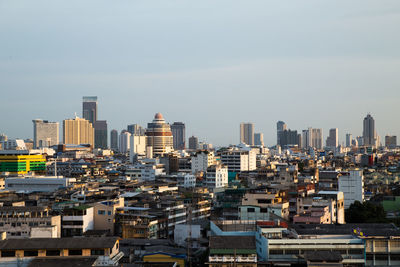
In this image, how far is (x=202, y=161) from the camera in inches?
2965

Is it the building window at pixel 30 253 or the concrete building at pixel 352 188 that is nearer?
the building window at pixel 30 253

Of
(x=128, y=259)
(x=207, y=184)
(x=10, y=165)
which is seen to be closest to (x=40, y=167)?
(x=10, y=165)

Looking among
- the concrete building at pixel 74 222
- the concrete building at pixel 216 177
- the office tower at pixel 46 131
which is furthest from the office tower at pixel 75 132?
the concrete building at pixel 74 222

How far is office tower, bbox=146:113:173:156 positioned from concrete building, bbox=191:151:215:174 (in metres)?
53.0

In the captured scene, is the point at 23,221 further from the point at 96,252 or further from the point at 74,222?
the point at 96,252

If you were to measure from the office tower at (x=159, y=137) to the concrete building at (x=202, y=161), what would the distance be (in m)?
53.0

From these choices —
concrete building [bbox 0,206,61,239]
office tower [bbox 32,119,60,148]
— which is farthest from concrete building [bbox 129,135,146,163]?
concrete building [bbox 0,206,61,239]

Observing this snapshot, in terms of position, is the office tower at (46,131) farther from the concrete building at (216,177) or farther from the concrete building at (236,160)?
the concrete building at (216,177)

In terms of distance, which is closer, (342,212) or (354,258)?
(354,258)

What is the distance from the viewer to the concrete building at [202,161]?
74775 millimetres

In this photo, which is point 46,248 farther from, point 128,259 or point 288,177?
point 288,177

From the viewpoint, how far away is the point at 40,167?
8519cm

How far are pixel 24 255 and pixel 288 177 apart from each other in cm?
3234

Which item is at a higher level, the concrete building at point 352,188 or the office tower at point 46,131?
the office tower at point 46,131
